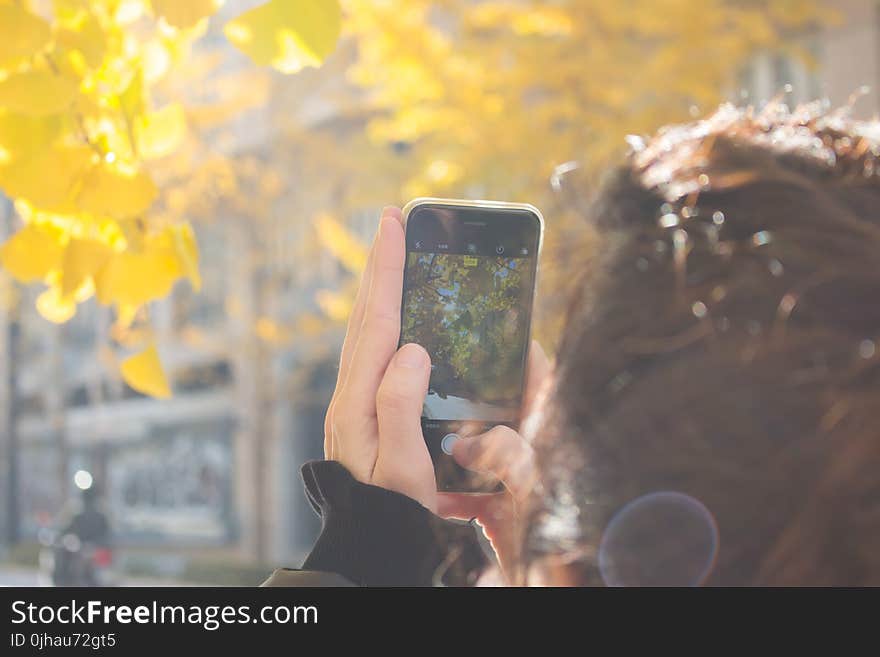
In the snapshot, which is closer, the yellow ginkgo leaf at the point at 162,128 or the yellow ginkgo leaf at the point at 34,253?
the yellow ginkgo leaf at the point at 34,253

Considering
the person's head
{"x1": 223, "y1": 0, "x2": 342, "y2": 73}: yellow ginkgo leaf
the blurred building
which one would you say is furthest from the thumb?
the blurred building

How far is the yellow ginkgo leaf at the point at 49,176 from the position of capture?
1.75 meters

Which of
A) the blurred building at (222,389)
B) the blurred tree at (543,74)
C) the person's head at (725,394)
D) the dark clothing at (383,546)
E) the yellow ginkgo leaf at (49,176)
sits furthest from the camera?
the blurred building at (222,389)

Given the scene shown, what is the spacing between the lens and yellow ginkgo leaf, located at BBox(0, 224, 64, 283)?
188cm

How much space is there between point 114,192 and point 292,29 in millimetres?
367

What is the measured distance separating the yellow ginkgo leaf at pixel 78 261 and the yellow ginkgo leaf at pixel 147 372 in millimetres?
178

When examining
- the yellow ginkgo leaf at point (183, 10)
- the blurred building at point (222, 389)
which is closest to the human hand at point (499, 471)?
the yellow ginkgo leaf at point (183, 10)

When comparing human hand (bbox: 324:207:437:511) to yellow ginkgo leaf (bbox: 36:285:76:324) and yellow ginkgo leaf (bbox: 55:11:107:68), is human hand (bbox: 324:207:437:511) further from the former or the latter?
yellow ginkgo leaf (bbox: 36:285:76:324)

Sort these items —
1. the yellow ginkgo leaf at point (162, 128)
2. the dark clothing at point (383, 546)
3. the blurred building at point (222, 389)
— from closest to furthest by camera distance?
the dark clothing at point (383, 546)
the yellow ginkgo leaf at point (162, 128)
the blurred building at point (222, 389)

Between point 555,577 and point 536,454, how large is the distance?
3.5 inches

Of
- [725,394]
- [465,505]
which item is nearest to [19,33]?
[465,505]

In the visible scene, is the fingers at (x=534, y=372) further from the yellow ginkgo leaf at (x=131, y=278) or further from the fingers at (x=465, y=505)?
the yellow ginkgo leaf at (x=131, y=278)

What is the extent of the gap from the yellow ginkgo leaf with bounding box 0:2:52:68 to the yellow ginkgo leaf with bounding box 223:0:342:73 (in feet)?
0.96

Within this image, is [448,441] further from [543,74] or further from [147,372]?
[543,74]
